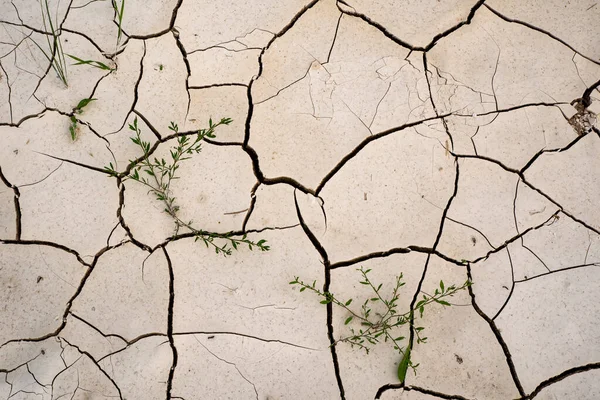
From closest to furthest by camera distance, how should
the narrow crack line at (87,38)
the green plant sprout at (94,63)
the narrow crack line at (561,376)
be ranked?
the narrow crack line at (561,376) → the green plant sprout at (94,63) → the narrow crack line at (87,38)

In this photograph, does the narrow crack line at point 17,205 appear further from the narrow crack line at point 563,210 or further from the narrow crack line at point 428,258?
the narrow crack line at point 563,210

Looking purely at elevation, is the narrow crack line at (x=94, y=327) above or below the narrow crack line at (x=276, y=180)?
below

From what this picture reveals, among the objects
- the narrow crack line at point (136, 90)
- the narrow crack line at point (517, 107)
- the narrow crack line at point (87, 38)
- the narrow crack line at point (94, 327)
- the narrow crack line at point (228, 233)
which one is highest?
the narrow crack line at point (517, 107)

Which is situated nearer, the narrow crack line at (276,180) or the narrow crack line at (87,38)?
the narrow crack line at (276,180)

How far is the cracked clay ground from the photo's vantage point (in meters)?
2.60

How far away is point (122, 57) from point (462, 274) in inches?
83.5

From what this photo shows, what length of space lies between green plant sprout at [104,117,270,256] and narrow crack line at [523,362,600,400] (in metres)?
1.46

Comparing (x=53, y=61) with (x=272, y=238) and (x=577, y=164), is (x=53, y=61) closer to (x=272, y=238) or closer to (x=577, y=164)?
(x=272, y=238)

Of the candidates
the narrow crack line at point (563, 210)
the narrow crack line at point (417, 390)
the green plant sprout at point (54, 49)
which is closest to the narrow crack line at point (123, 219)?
the green plant sprout at point (54, 49)

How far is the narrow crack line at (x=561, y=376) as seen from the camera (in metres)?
2.56

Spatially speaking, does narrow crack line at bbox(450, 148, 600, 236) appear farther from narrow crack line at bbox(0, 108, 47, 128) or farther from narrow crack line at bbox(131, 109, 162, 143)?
narrow crack line at bbox(0, 108, 47, 128)

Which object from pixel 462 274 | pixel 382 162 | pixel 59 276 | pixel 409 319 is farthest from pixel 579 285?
pixel 59 276

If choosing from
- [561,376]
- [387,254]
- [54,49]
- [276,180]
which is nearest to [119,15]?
[54,49]

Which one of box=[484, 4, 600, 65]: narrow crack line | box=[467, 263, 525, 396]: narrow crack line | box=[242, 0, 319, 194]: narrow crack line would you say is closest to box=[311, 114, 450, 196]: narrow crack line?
box=[242, 0, 319, 194]: narrow crack line
